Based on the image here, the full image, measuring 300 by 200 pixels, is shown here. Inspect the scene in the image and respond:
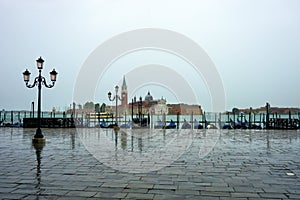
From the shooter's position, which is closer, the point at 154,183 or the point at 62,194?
the point at 62,194

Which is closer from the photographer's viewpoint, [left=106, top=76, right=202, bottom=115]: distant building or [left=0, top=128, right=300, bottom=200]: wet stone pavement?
[left=0, top=128, right=300, bottom=200]: wet stone pavement

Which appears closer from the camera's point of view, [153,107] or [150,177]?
[150,177]

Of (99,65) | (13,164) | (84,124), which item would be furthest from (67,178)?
(84,124)

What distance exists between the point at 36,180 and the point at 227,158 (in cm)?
518

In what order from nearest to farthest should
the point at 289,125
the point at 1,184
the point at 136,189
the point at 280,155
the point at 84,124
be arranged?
the point at 136,189 < the point at 1,184 < the point at 280,155 < the point at 289,125 < the point at 84,124

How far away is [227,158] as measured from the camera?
859 cm

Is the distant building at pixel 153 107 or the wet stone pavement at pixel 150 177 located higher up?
the distant building at pixel 153 107

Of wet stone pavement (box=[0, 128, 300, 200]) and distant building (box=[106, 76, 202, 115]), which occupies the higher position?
distant building (box=[106, 76, 202, 115])

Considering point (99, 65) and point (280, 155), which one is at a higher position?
point (99, 65)

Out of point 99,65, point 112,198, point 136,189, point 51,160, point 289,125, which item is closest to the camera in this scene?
point 112,198

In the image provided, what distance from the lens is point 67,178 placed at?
5.85 meters

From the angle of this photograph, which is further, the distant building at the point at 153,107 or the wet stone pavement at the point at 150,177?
the distant building at the point at 153,107

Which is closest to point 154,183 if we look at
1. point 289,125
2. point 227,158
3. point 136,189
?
point 136,189

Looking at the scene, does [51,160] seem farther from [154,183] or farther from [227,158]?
[227,158]
